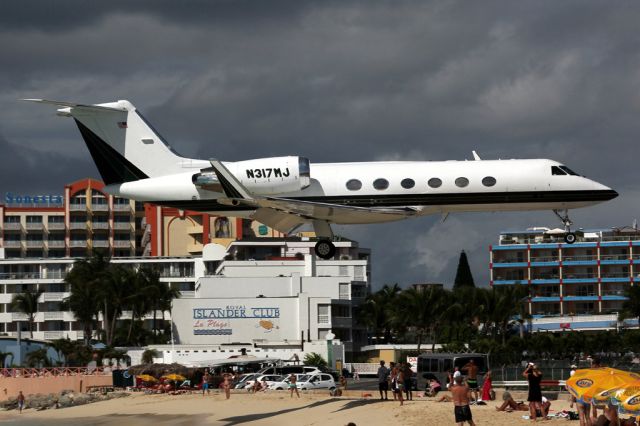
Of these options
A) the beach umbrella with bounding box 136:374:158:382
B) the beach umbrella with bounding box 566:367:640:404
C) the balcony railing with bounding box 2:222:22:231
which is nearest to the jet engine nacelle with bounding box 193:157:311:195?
the beach umbrella with bounding box 566:367:640:404

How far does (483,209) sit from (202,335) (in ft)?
177

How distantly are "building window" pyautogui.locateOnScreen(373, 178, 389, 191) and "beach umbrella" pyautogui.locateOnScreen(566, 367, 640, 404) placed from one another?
56.8 ft

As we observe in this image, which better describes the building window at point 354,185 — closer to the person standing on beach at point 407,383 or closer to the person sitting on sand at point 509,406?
the person standing on beach at point 407,383

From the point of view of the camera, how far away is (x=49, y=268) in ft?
478

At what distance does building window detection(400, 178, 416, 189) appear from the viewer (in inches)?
1870

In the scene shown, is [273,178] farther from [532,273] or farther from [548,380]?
[532,273]

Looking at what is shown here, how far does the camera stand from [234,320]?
97.8 m

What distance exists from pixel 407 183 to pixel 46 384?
3661 cm

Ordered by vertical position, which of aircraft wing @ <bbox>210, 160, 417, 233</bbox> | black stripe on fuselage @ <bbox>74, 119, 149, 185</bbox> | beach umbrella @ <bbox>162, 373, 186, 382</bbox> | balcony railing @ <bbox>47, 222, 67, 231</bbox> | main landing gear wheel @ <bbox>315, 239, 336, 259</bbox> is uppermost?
balcony railing @ <bbox>47, 222, 67, 231</bbox>

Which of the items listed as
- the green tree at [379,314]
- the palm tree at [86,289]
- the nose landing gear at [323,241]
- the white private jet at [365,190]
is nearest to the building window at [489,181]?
the white private jet at [365,190]

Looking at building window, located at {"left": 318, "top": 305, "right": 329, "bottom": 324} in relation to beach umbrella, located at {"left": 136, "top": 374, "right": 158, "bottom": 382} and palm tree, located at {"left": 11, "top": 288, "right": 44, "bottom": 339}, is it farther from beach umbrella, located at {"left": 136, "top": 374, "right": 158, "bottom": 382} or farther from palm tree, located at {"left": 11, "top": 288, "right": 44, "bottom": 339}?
palm tree, located at {"left": 11, "top": 288, "right": 44, "bottom": 339}

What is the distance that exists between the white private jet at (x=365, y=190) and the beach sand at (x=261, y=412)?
715cm

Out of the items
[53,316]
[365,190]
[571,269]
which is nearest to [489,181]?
[365,190]

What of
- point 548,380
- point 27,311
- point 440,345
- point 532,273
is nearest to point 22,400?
point 548,380
